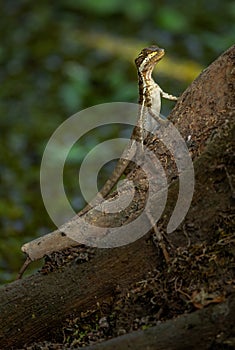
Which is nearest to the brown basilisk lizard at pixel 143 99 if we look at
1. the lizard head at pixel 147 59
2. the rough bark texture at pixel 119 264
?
the lizard head at pixel 147 59

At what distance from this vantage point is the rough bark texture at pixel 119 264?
3.56 metres

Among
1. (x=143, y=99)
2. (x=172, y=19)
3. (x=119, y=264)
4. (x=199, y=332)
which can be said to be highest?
(x=172, y=19)

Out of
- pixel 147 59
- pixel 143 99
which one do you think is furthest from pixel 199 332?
pixel 147 59

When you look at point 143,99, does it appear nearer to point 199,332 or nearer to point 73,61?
point 199,332

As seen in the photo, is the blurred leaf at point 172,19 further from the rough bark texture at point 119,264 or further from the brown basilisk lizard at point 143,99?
the rough bark texture at point 119,264

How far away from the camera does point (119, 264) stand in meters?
3.64

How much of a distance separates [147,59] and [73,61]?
Result: 6088mm

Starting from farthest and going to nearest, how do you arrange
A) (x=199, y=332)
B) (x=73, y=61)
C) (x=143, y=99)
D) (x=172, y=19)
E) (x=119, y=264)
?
(x=172, y=19) < (x=73, y=61) < (x=143, y=99) < (x=119, y=264) < (x=199, y=332)

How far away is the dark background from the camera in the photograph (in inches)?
355

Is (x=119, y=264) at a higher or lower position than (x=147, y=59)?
lower

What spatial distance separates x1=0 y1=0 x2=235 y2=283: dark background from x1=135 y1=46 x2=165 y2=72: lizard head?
2.64 meters

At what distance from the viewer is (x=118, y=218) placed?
3799mm

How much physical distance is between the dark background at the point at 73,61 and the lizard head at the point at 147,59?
264 centimetres

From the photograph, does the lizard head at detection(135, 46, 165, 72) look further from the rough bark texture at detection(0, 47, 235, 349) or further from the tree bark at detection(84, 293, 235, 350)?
the tree bark at detection(84, 293, 235, 350)
